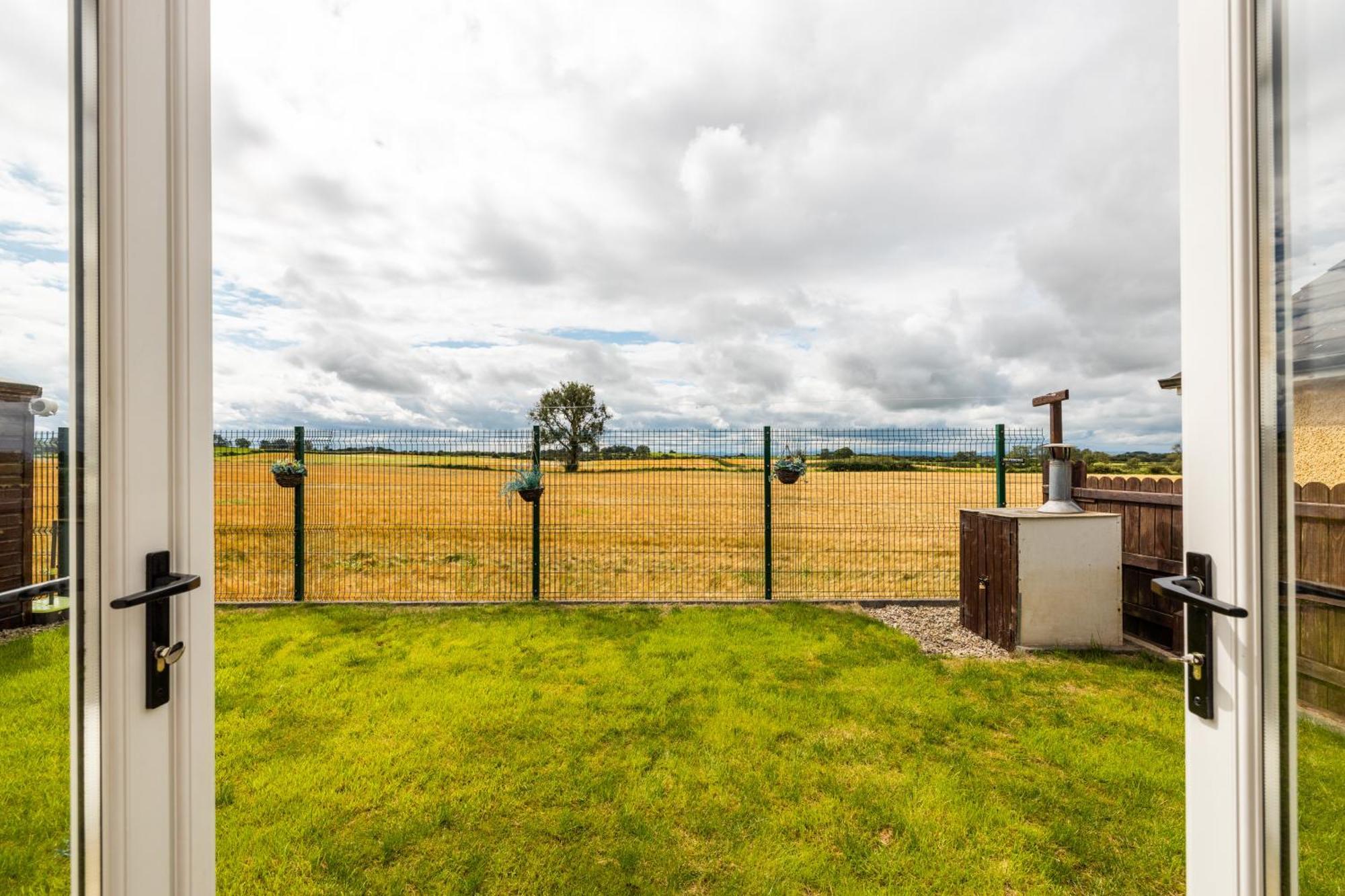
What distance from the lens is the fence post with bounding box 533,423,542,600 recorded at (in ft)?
16.9

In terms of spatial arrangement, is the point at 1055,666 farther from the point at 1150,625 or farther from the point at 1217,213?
the point at 1217,213

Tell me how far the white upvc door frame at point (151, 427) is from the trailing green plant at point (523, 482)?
4.11 meters

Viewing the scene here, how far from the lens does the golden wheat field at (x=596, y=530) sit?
5.19 metres

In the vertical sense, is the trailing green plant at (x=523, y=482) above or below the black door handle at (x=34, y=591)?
below

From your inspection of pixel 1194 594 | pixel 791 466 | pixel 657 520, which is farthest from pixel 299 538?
pixel 1194 594

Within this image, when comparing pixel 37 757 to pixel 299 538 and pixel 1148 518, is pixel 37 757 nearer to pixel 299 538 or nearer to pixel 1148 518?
pixel 299 538

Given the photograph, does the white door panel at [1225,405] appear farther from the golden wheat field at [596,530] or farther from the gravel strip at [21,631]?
the golden wheat field at [596,530]

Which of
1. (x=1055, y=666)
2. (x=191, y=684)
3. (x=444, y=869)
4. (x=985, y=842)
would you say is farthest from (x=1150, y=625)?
(x=191, y=684)

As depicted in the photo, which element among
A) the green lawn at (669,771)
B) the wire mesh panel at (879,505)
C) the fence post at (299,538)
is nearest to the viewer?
the green lawn at (669,771)

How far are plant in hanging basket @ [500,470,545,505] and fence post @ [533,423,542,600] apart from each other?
0.06 m

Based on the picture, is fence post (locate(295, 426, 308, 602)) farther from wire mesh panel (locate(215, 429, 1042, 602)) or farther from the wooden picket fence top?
the wooden picket fence top

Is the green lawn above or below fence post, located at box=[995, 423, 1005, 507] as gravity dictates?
below

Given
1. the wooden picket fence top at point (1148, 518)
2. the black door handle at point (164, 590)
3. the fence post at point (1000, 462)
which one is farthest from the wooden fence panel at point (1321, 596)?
the fence post at point (1000, 462)

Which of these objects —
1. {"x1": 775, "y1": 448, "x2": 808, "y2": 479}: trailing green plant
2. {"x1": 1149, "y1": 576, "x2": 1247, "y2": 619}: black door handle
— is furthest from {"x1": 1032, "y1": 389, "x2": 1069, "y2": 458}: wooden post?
{"x1": 1149, "y1": 576, "x2": 1247, "y2": 619}: black door handle
